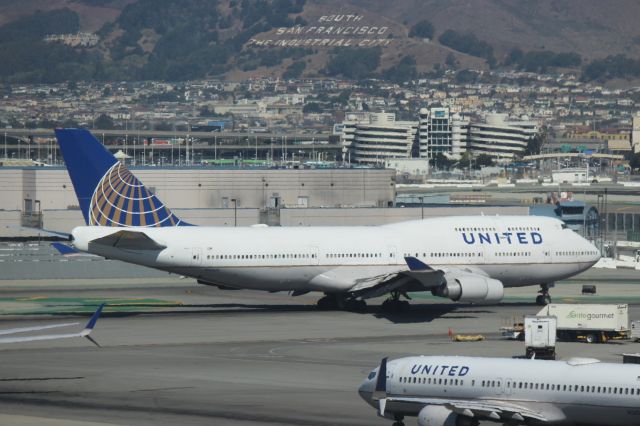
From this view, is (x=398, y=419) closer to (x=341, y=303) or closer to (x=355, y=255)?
(x=355, y=255)

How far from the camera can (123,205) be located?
7856 centimetres

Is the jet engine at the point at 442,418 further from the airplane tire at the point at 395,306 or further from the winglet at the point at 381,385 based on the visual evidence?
the airplane tire at the point at 395,306

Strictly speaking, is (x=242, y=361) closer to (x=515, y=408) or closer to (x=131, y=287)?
(x=515, y=408)

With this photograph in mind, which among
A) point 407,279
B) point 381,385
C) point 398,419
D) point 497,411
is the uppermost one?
point 381,385

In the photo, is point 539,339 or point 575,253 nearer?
point 539,339

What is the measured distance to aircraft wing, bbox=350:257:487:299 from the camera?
75438 mm

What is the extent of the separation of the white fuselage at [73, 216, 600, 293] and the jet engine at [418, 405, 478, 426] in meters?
36.5

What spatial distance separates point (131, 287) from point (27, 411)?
174 feet

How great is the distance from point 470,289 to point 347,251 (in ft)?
24.3

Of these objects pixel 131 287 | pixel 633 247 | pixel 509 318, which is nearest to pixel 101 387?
pixel 509 318

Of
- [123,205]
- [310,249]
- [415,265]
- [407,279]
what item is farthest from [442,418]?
[123,205]

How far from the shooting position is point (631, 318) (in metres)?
78.7

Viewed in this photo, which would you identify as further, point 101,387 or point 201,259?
point 201,259

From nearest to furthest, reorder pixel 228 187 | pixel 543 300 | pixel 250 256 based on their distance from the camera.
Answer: pixel 250 256
pixel 543 300
pixel 228 187
